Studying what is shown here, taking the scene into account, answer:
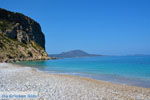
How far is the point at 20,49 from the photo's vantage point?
12012cm

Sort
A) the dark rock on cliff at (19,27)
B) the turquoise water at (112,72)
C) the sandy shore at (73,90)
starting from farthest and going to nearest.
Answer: the dark rock on cliff at (19,27)
the turquoise water at (112,72)
the sandy shore at (73,90)

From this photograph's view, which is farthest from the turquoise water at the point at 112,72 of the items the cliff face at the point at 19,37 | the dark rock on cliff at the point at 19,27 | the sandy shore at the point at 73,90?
the dark rock on cliff at the point at 19,27

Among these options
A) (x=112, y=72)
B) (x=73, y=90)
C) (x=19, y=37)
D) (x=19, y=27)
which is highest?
(x=19, y=27)

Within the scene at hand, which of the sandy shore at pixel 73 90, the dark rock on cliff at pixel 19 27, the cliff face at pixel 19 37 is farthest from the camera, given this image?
the dark rock on cliff at pixel 19 27

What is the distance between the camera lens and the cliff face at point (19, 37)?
362 feet

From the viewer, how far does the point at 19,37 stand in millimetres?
136500

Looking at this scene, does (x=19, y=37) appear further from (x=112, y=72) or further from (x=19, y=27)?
(x=112, y=72)

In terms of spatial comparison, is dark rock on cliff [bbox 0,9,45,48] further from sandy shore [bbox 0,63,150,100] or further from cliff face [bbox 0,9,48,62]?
sandy shore [bbox 0,63,150,100]

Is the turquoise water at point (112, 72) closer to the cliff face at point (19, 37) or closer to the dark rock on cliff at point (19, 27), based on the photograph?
the cliff face at point (19, 37)

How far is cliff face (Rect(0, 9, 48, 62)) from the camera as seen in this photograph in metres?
110

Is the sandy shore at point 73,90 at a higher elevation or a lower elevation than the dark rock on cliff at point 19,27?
lower

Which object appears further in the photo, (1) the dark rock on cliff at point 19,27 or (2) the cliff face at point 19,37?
(1) the dark rock on cliff at point 19,27

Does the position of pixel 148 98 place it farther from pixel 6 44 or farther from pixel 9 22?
pixel 9 22

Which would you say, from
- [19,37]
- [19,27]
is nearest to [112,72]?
[19,37]
